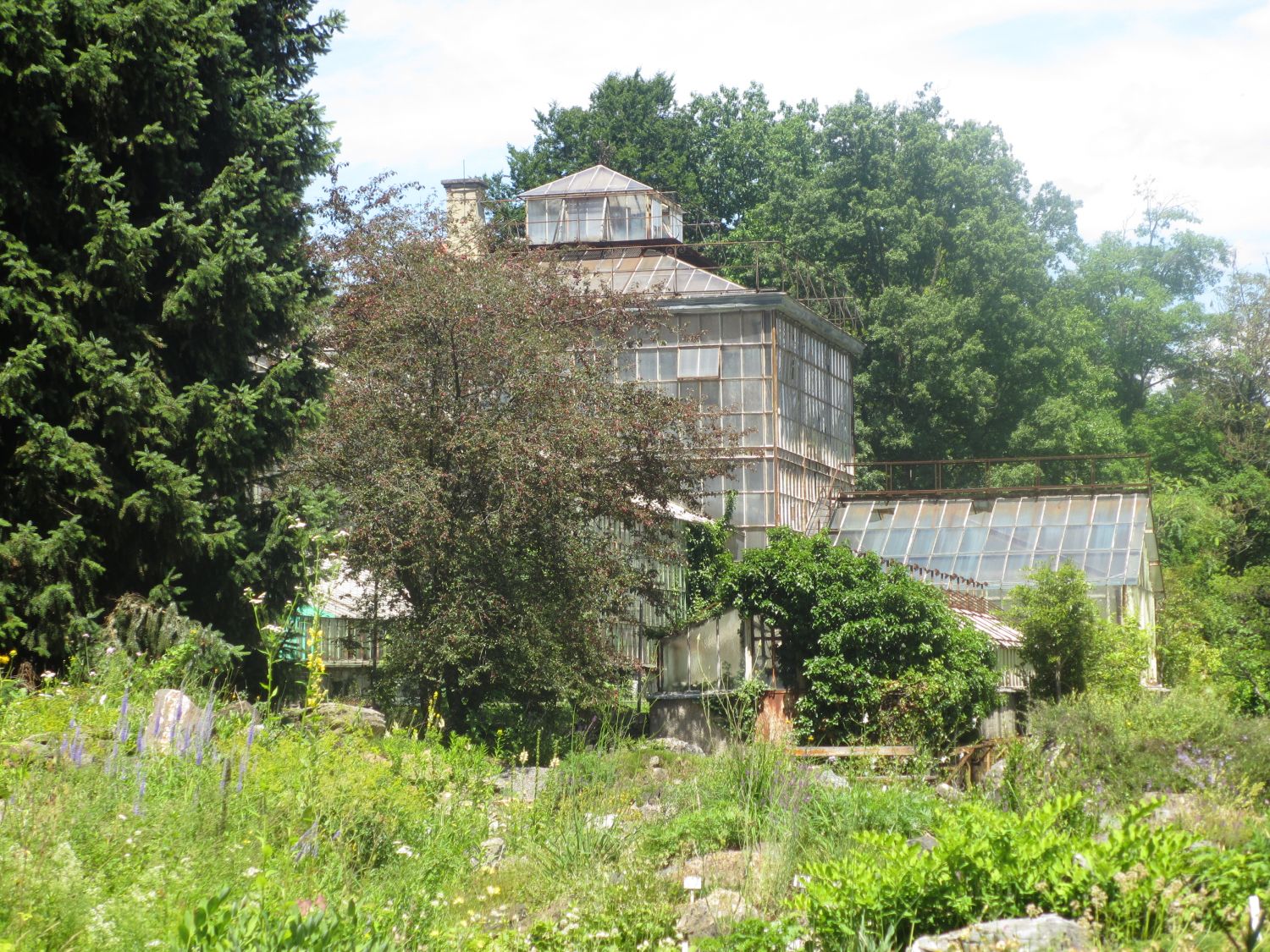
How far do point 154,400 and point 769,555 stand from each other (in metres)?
9.15

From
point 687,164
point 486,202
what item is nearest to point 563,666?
point 486,202

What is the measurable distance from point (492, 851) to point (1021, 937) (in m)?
3.96

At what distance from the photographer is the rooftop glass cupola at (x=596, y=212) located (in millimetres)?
34438

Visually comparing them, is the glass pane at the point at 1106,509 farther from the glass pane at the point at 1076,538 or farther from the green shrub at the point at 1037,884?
the green shrub at the point at 1037,884

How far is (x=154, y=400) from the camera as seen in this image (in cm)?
1290

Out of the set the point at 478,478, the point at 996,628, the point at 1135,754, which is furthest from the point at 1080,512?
the point at 1135,754

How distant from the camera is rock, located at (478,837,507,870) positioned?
8.38 metres

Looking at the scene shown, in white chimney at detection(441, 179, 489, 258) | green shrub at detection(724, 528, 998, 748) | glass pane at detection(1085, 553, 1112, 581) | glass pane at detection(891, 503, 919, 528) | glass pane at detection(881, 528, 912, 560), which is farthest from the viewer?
glass pane at detection(891, 503, 919, 528)

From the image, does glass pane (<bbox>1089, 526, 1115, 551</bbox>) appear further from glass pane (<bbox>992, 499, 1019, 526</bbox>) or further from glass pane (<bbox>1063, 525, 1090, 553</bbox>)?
glass pane (<bbox>992, 499, 1019, 526</bbox>)

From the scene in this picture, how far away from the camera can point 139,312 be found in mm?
13648

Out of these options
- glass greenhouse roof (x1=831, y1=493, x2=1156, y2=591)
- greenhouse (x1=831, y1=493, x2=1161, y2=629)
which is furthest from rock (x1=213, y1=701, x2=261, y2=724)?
glass greenhouse roof (x1=831, y1=493, x2=1156, y2=591)

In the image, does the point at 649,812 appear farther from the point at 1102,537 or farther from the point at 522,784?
the point at 1102,537

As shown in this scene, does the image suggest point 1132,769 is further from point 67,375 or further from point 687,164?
point 687,164

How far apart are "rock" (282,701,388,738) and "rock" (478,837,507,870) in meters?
1.30
